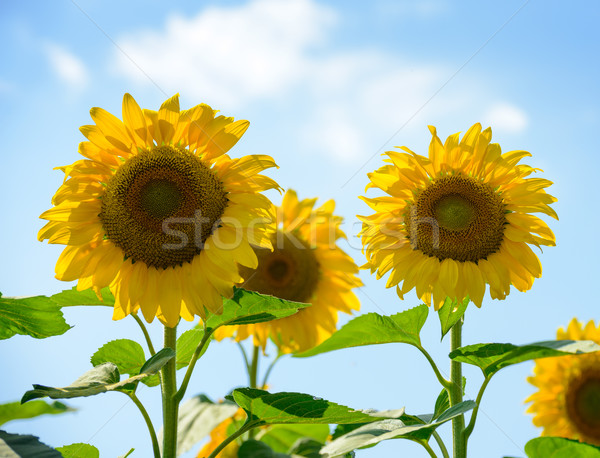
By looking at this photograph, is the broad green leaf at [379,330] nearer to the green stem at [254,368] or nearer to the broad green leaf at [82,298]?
the broad green leaf at [82,298]

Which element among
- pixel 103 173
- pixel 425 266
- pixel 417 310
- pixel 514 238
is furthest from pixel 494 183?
pixel 103 173

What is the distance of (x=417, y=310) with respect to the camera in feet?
8.56

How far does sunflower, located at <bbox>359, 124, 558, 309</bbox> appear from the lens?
2.84 meters

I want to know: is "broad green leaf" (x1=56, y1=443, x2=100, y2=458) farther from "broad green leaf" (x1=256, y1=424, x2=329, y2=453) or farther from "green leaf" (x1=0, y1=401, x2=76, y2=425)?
"broad green leaf" (x1=256, y1=424, x2=329, y2=453)

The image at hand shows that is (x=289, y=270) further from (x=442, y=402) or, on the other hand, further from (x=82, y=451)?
(x=82, y=451)

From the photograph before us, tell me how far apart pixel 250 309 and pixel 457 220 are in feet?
4.24

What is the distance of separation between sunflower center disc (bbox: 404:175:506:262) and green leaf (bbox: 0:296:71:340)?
1662 mm

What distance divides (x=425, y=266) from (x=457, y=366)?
0.63 m

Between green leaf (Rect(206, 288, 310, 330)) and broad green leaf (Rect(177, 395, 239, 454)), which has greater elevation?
green leaf (Rect(206, 288, 310, 330))

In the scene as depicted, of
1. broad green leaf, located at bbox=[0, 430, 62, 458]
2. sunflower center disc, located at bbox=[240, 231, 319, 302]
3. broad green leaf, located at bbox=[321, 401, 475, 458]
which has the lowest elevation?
broad green leaf, located at bbox=[0, 430, 62, 458]

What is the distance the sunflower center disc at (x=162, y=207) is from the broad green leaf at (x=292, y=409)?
73cm

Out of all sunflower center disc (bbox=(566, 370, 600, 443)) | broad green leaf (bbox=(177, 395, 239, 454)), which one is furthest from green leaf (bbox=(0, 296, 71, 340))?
sunflower center disc (bbox=(566, 370, 600, 443))

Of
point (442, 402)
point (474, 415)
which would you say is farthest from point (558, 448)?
point (442, 402)

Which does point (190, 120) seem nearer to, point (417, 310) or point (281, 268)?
point (417, 310)
